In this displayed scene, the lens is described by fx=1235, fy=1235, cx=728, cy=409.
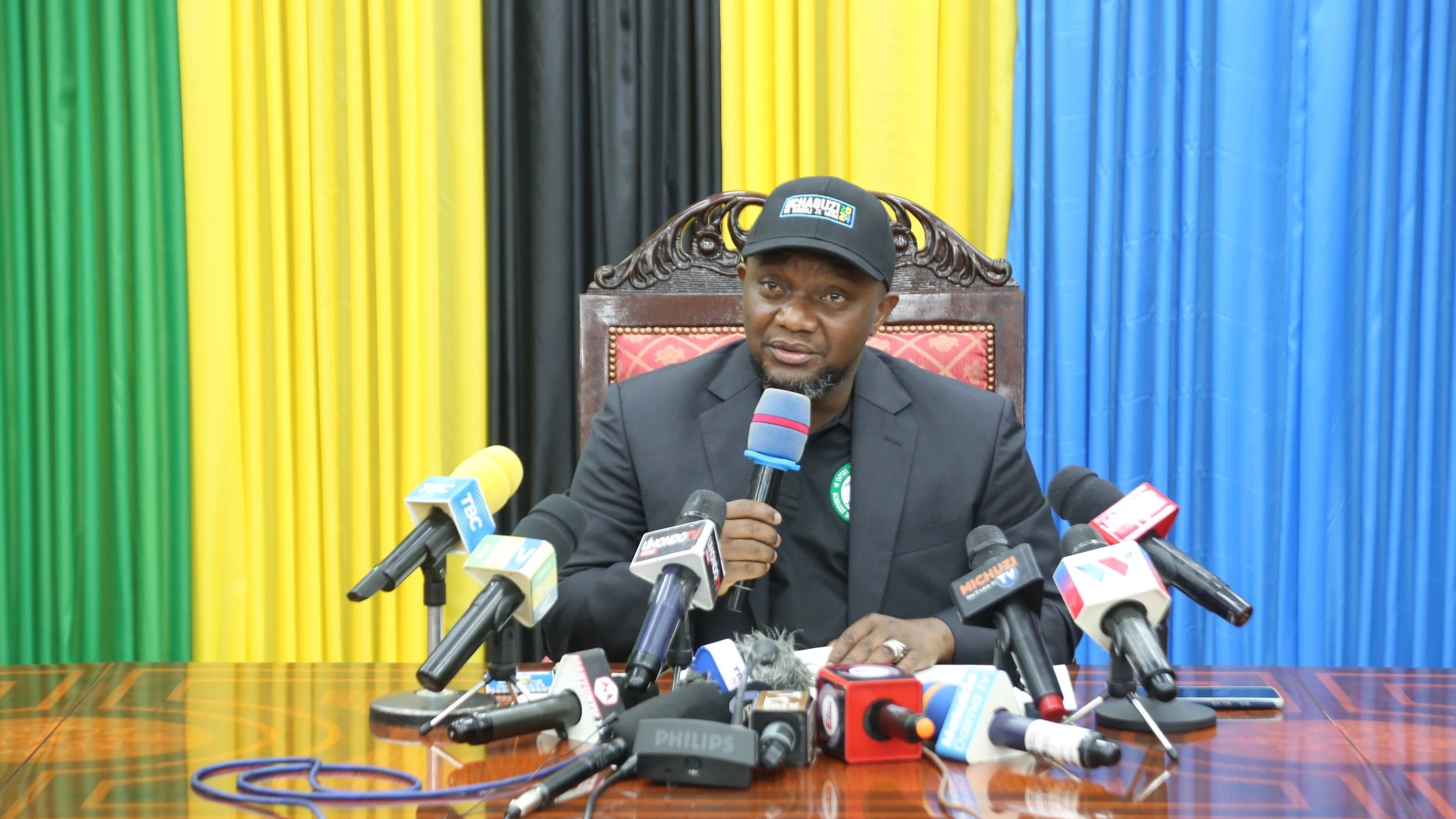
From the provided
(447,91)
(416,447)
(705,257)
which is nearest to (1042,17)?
(705,257)

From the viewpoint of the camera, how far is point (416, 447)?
3102mm

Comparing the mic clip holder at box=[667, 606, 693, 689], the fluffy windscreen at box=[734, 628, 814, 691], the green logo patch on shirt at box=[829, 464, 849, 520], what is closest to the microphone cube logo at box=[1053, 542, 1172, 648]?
the fluffy windscreen at box=[734, 628, 814, 691]

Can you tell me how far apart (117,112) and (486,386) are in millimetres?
1136

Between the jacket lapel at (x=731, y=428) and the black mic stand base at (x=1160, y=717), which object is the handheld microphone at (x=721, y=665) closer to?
the black mic stand base at (x=1160, y=717)

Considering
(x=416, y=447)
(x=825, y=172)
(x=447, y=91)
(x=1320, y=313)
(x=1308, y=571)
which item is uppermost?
(x=447, y=91)

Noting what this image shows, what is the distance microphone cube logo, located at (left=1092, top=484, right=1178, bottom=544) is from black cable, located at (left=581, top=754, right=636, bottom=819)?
1.78ft

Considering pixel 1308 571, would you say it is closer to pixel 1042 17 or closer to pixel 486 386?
pixel 1042 17

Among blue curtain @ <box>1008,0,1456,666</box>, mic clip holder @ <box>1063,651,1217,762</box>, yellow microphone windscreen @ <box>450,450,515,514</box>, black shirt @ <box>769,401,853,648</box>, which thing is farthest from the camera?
blue curtain @ <box>1008,0,1456,666</box>

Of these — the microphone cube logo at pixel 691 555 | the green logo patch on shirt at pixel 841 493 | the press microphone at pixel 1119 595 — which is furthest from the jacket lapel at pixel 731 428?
the press microphone at pixel 1119 595

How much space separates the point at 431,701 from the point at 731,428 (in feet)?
2.85

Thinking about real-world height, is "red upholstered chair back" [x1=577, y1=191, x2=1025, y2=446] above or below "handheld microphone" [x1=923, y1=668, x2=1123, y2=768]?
above

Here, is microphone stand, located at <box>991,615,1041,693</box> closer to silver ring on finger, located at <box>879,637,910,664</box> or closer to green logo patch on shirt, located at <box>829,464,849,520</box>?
silver ring on finger, located at <box>879,637,910,664</box>

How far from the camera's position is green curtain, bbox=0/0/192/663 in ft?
10.1

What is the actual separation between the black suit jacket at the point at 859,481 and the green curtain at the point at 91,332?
1491mm
